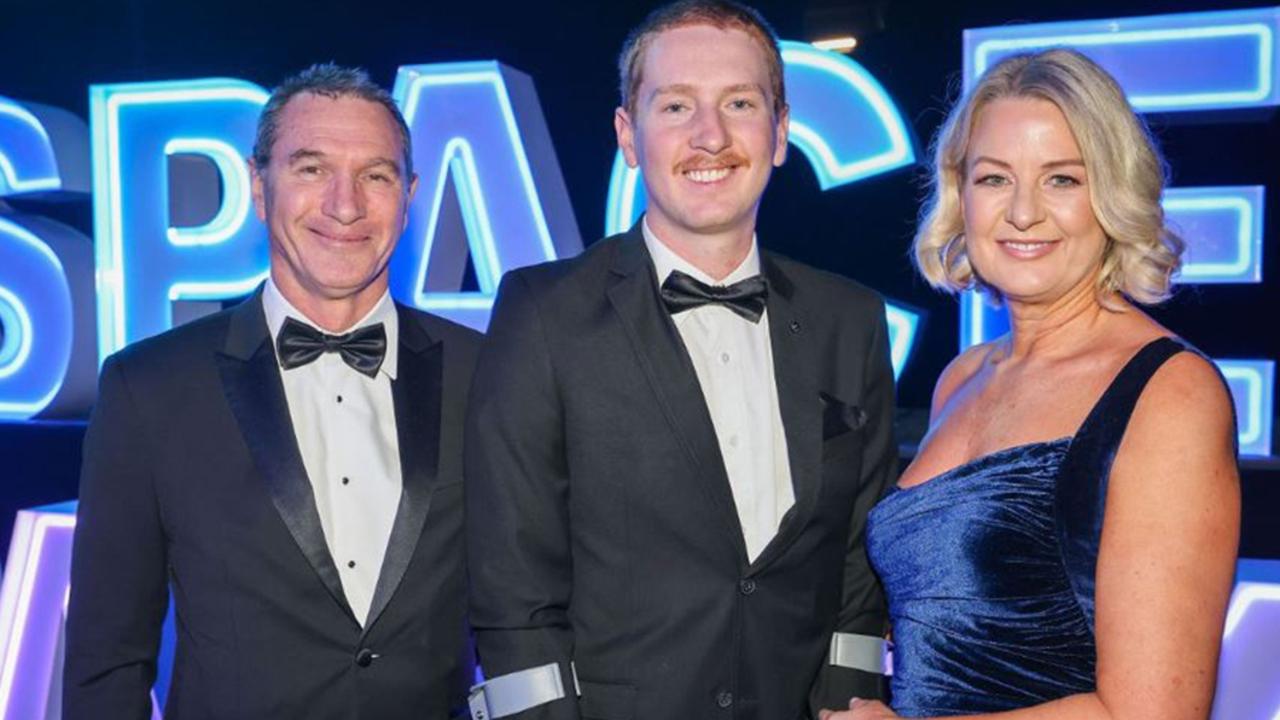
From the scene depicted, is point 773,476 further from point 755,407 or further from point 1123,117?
point 1123,117

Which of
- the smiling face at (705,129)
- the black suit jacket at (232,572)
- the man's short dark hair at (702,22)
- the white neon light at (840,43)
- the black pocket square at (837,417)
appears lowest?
the black suit jacket at (232,572)

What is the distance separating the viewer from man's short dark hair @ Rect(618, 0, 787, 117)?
2.07 m

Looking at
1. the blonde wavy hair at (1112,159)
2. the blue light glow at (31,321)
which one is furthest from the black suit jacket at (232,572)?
the blue light glow at (31,321)

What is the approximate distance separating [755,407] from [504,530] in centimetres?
49

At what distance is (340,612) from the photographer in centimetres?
204

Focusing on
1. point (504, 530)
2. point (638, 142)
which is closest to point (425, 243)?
point (638, 142)

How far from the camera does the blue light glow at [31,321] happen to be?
4.37 meters

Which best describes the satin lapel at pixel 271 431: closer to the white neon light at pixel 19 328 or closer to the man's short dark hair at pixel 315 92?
the man's short dark hair at pixel 315 92

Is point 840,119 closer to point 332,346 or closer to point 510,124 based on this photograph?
point 510,124

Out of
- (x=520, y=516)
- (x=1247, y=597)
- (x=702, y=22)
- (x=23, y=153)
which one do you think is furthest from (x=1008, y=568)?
(x=23, y=153)

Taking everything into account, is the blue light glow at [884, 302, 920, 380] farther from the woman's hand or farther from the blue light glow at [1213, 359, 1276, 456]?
the woman's hand

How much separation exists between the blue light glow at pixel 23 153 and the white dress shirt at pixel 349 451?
2.71m

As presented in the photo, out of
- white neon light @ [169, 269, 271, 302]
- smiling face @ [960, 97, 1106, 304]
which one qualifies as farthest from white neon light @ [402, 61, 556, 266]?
smiling face @ [960, 97, 1106, 304]

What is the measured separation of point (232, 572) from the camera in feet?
6.70
